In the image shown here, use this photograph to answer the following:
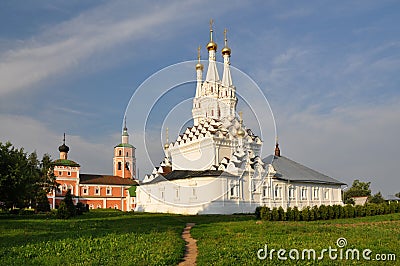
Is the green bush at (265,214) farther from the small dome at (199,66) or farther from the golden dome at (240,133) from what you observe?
the small dome at (199,66)

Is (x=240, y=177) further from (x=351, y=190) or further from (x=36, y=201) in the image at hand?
(x=351, y=190)

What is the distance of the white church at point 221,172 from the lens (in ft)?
138

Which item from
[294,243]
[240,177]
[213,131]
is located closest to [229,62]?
[213,131]

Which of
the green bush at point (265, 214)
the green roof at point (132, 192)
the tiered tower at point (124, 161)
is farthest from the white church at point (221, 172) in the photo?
the tiered tower at point (124, 161)

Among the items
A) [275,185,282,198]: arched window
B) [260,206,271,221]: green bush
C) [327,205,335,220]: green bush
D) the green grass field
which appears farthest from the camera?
[275,185,282,198]: arched window

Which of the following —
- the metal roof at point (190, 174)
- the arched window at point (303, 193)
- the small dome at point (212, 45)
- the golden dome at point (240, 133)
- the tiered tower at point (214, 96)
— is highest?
the small dome at point (212, 45)

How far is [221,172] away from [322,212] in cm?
1193

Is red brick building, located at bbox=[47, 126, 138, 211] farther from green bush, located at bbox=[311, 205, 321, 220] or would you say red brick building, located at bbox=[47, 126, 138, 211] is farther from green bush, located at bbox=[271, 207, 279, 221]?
green bush, located at bbox=[271, 207, 279, 221]

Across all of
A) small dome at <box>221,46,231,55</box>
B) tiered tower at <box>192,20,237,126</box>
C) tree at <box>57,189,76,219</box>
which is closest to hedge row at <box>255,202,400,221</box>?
tree at <box>57,189,76,219</box>

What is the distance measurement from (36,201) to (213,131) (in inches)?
806

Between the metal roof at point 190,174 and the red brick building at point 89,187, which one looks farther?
the red brick building at point 89,187

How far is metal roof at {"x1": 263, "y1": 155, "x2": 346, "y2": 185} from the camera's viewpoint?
4919 centimetres

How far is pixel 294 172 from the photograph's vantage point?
51156 millimetres

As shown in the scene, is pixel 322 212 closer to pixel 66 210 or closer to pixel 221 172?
pixel 221 172
